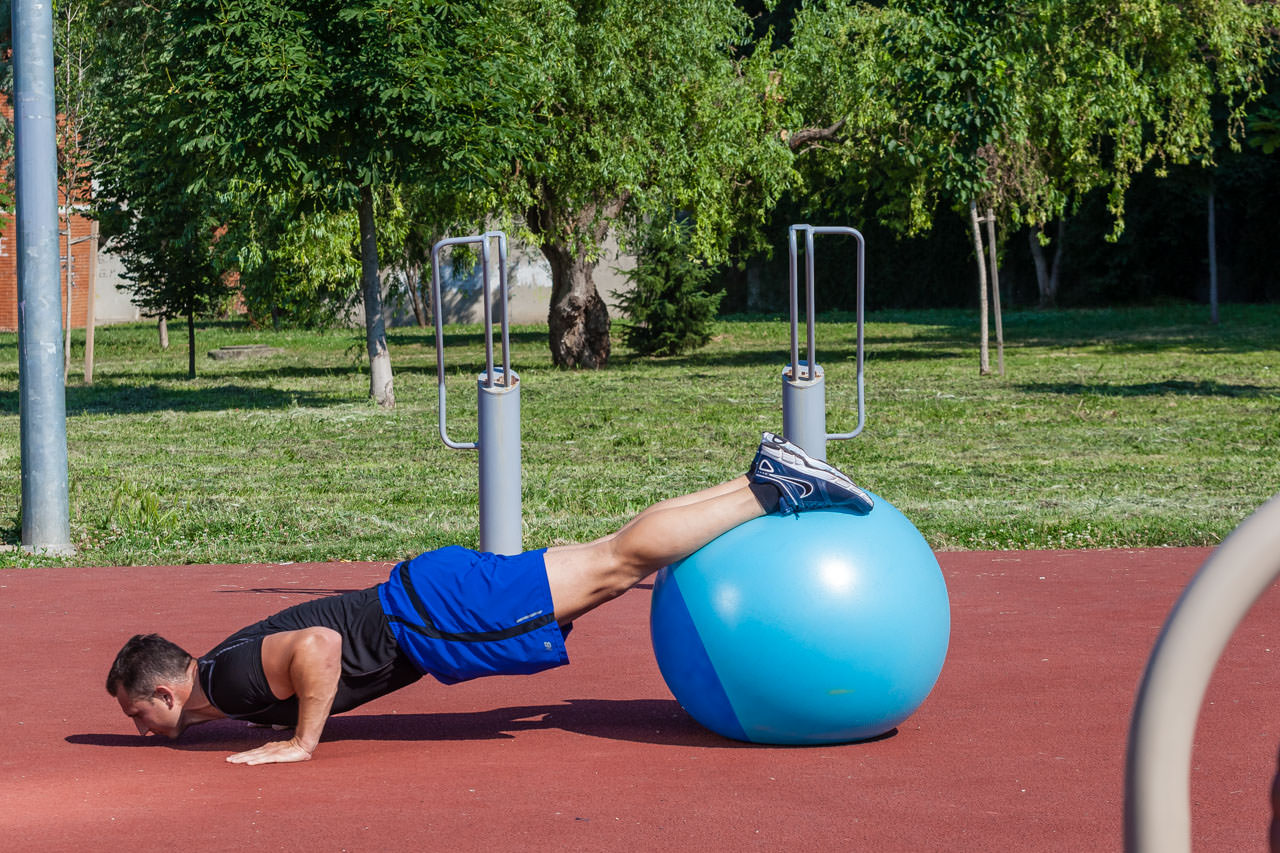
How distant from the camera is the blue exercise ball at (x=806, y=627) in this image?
494 centimetres

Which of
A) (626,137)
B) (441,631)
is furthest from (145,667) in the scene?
(626,137)

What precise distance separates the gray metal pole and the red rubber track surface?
8.23 feet

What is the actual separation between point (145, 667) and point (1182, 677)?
4198mm

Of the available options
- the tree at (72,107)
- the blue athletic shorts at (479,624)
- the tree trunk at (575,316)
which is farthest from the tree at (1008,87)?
the blue athletic shorts at (479,624)

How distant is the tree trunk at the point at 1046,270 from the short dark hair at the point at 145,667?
40.2 m

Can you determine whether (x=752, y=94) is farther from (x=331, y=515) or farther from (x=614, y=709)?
(x=614, y=709)

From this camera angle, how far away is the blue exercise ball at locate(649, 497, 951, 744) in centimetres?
494

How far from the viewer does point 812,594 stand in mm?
4938

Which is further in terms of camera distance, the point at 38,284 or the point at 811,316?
the point at 38,284

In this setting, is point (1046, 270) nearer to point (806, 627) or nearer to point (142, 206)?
point (142, 206)

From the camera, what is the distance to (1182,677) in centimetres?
178

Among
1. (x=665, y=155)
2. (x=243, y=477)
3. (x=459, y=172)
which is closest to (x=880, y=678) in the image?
(x=243, y=477)

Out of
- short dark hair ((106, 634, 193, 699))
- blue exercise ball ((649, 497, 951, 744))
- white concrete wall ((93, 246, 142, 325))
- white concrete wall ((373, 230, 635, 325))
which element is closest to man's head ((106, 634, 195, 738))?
short dark hair ((106, 634, 193, 699))

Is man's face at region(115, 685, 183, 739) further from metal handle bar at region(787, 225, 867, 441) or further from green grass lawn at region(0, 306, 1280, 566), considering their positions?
green grass lawn at region(0, 306, 1280, 566)
